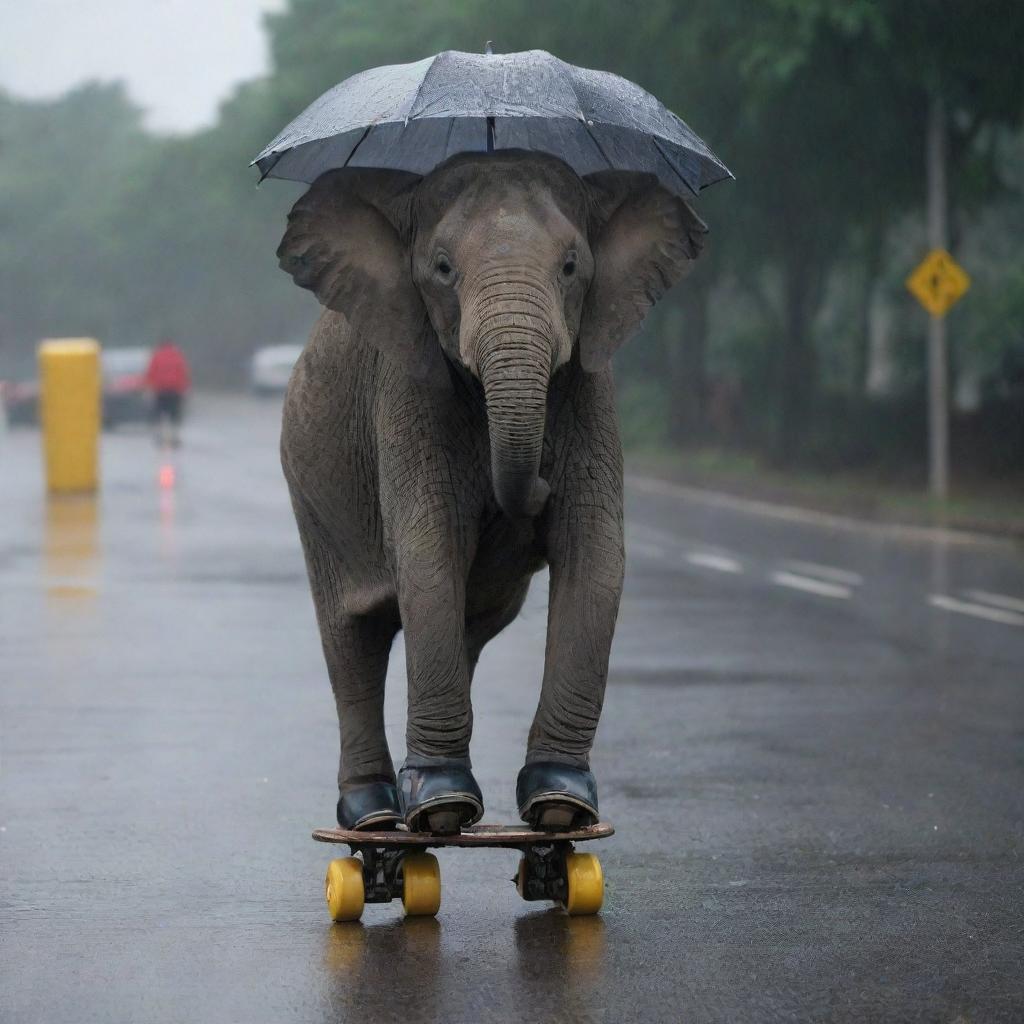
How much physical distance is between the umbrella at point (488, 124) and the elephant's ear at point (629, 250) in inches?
3.1

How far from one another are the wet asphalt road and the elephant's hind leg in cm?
31

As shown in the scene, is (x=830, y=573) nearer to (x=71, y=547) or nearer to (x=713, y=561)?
(x=713, y=561)

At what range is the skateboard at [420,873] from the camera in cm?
596

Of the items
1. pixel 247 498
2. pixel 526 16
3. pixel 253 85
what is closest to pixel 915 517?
pixel 247 498

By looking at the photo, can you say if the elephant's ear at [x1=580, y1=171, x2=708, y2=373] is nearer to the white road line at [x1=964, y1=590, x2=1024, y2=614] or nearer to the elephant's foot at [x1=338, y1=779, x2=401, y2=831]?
the elephant's foot at [x1=338, y1=779, x2=401, y2=831]

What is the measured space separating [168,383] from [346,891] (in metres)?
33.6

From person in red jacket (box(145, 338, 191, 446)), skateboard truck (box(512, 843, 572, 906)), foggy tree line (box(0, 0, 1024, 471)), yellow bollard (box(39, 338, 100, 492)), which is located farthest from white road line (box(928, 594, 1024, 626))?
person in red jacket (box(145, 338, 191, 446))

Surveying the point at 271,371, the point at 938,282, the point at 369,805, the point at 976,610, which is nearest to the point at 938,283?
the point at 938,282

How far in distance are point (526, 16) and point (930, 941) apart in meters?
27.6

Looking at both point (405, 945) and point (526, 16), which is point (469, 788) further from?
point (526, 16)

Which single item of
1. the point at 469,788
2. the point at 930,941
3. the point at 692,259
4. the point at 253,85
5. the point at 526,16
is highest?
the point at 253,85

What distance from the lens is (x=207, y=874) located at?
6.77 m

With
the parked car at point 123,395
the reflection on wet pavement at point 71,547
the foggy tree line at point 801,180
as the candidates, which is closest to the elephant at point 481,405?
the reflection on wet pavement at point 71,547

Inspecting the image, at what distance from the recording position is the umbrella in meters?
5.80
